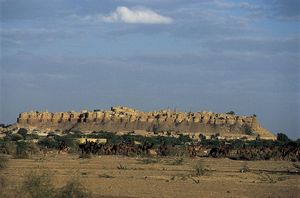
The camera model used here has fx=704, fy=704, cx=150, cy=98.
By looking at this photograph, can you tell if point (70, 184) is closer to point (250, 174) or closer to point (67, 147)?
point (250, 174)

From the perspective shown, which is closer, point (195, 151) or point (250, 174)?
point (250, 174)

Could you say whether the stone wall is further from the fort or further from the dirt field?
the dirt field

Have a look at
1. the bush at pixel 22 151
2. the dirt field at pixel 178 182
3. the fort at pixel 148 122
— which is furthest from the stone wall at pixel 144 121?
the dirt field at pixel 178 182

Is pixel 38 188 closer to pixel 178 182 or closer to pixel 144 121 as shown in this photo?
pixel 178 182

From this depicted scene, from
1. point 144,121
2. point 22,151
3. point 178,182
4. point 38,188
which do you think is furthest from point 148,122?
point 38,188

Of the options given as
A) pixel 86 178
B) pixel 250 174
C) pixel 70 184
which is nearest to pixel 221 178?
pixel 250 174

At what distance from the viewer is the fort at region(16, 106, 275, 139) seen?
123500 millimetres

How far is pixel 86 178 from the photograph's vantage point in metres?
31.4

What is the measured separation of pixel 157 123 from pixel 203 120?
8.40 metres

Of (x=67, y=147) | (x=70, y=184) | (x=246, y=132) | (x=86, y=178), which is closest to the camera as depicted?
(x=70, y=184)

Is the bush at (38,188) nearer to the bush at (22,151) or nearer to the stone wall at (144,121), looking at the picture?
the bush at (22,151)

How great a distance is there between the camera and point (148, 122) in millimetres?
127625

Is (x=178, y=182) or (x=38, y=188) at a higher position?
(x=38, y=188)

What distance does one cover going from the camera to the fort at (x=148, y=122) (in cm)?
12350
